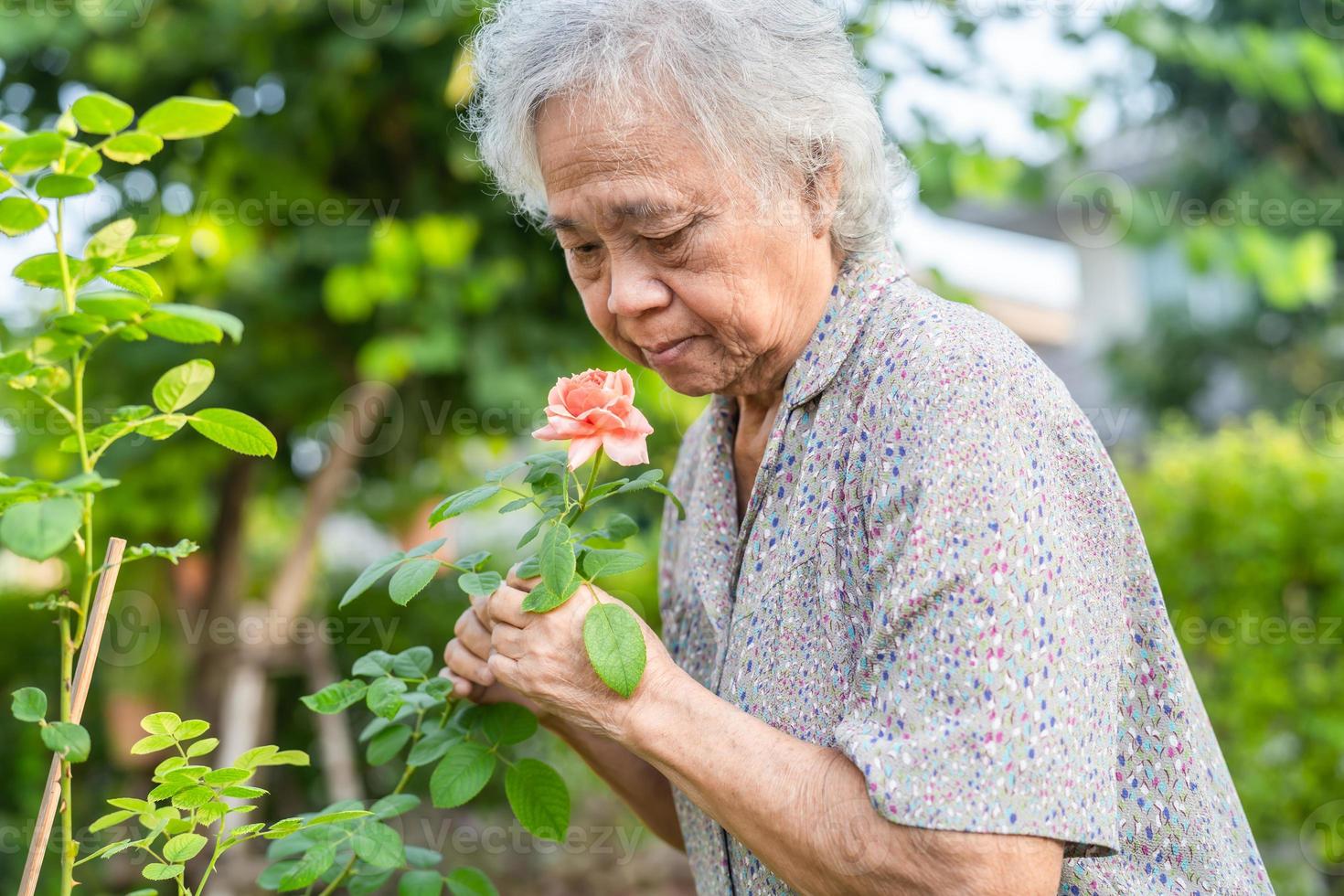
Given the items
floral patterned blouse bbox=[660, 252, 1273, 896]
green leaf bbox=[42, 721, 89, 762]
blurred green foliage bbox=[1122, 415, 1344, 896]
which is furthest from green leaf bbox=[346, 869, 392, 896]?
blurred green foliage bbox=[1122, 415, 1344, 896]

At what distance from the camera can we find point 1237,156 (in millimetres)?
11766

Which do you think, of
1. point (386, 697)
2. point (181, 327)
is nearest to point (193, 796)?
point (386, 697)

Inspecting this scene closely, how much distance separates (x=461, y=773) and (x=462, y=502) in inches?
14.3

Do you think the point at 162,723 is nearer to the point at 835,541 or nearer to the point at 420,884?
the point at 420,884

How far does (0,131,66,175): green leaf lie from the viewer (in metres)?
1.01

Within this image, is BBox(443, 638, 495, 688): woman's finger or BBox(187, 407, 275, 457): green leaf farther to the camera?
BBox(443, 638, 495, 688): woman's finger

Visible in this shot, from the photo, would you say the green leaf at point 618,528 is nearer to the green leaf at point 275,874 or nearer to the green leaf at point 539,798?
the green leaf at point 539,798

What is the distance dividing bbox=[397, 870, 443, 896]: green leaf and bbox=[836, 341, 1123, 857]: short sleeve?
0.65 m

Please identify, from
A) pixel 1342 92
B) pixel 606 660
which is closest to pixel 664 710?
pixel 606 660

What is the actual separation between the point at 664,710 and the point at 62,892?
0.64m

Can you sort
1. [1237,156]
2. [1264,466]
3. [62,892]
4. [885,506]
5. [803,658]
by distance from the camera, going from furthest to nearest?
[1237,156]
[1264,466]
[803,658]
[885,506]
[62,892]

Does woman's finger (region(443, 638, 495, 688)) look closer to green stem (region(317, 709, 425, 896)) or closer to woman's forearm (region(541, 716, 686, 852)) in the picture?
green stem (region(317, 709, 425, 896))

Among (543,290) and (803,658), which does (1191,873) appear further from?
(543,290)

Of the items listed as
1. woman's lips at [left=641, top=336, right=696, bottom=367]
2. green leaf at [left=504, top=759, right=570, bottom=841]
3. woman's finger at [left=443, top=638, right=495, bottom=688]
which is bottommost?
green leaf at [left=504, top=759, right=570, bottom=841]
